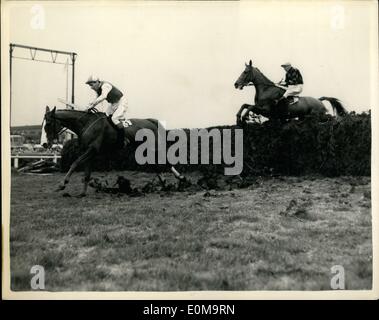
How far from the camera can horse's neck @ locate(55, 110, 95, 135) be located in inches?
224

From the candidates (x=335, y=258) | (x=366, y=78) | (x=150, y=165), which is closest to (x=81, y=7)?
(x=150, y=165)

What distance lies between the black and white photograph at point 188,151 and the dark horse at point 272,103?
25 mm

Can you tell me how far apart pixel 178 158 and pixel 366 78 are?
2.60 meters

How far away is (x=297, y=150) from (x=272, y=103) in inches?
30.1

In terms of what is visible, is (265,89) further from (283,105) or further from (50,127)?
(50,127)

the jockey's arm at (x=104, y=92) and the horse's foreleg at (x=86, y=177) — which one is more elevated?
the jockey's arm at (x=104, y=92)

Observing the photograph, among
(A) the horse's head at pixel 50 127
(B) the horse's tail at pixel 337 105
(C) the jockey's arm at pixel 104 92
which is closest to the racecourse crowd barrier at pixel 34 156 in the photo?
(A) the horse's head at pixel 50 127

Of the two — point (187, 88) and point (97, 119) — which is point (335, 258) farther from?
point (97, 119)

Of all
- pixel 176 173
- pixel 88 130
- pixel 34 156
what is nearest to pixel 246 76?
pixel 176 173

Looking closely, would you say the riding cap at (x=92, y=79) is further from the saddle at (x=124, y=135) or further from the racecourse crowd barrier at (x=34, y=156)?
the racecourse crowd barrier at (x=34, y=156)

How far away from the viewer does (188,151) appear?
5.48 m

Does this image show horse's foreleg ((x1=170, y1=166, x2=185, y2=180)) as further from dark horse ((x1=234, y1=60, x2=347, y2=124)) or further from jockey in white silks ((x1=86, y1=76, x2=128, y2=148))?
dark horse ((x1=234, y1=60, x2=347, y2=124))

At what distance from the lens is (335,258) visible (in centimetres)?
483

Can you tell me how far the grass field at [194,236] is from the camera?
468 centimetres
